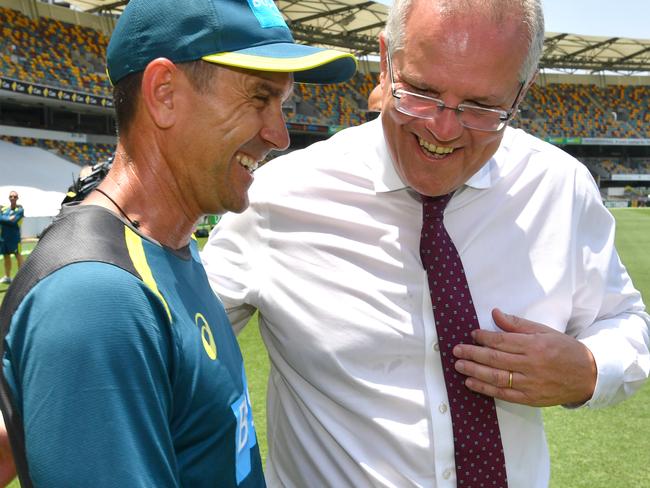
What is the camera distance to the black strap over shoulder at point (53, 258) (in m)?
0.99

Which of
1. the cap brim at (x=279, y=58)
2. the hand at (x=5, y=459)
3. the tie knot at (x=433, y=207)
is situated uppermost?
the cap brim at (x=279, y=58)

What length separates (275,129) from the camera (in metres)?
1.43

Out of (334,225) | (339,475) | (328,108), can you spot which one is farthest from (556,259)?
(328,108)

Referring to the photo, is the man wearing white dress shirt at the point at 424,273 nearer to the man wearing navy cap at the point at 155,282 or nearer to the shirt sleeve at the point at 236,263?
the shirt sleeve at the point at 236,263

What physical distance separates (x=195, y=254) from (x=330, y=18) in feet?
115

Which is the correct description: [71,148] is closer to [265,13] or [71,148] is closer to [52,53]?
[52,53]

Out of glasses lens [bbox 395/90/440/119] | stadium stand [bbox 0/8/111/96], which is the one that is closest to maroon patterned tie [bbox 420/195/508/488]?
glasses lens [bbox 395/90/440/119]

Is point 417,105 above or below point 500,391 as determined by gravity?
above

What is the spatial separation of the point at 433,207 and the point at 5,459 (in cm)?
128

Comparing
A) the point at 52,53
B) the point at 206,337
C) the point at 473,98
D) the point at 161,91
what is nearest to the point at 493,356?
the point at 473,98

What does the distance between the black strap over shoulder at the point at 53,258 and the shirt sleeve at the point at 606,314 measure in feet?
4.48

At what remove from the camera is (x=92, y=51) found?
3419 centimetres

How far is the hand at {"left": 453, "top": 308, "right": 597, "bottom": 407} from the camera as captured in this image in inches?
63.8

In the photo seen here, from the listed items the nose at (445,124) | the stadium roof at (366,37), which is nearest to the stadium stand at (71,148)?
the stadium roof at (366,37)
